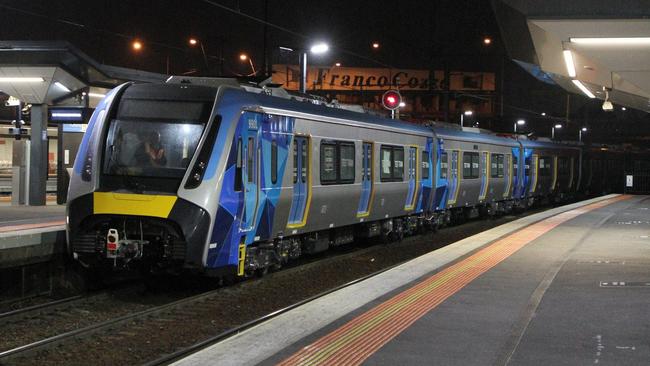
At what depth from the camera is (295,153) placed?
44.9ft

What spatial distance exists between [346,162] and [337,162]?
50 cm

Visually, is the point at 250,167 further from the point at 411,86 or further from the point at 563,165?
the point at 411,86

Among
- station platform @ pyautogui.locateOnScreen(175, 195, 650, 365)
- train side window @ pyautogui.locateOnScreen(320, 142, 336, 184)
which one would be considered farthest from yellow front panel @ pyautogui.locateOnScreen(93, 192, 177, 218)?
train side window @ pyautogui.locateOnScreen(320, 142, 336, 184)

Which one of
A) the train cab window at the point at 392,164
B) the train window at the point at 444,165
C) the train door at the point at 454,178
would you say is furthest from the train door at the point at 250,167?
the train door at the point at 454,178

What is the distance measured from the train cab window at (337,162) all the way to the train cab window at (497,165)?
12.6 metres

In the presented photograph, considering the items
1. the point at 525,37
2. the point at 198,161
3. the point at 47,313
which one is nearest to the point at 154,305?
the point at 47,313

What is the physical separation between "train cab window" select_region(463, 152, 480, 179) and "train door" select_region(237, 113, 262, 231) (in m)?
13.8

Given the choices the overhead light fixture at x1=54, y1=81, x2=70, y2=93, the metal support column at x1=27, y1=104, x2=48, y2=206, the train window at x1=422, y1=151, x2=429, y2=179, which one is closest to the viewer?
the train window at x1=422, y1=151, x2=429, y2=179

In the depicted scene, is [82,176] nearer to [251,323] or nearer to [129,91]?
[129,91]

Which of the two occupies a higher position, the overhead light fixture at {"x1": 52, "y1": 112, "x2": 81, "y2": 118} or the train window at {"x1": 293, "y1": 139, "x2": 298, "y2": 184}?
the overhead light fixture at {"x1": 52, "y1": 112, "x2": 81, "y2": 118}

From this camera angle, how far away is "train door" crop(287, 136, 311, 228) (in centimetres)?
1373

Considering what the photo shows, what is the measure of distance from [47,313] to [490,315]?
6.02 meters

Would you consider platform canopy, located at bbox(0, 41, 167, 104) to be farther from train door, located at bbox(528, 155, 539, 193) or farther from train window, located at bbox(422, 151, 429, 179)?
train door, located at bbox(528, 155, 539, 193)

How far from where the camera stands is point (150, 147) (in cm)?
1132
